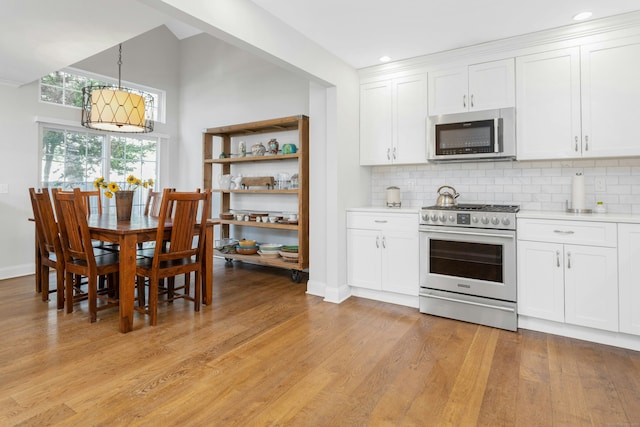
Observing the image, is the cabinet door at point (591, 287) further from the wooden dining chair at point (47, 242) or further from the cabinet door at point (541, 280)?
the wooden dining chair at point (47, 242)

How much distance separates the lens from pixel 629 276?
2451mm

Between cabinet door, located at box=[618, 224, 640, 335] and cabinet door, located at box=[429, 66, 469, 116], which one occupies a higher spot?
cabinet door, located at box=[429, 66, 469, 116]

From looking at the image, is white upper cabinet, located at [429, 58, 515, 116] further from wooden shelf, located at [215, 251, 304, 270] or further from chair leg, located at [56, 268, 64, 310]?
chair leg, located at [56, 268, 64, 310]

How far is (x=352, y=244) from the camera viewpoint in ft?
12.2

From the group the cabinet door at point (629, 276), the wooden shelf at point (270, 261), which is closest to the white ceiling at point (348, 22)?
the cabinet door at point (629, 276)

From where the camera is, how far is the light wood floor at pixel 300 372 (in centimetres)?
175

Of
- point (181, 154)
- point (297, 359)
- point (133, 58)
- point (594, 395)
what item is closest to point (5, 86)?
point (133, 58)

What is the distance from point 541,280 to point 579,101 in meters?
1.46

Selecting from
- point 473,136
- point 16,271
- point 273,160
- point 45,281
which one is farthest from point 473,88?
point 16,271

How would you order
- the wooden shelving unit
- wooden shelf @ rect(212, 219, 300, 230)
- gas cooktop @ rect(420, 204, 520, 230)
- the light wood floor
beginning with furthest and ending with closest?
wooden shelf @ rect(212, 219, 300, 230) → the wooden shelving unit → gas cooktop @ rect(420, 204, 520, 230) → the light wood floor

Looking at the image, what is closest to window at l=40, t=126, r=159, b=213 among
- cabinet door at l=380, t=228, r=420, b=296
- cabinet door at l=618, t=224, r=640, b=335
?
cabinet door at l=380, t=228, r=420, b=296

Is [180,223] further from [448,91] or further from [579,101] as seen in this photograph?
[579,101]

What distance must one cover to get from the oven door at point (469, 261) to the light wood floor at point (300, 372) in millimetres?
305

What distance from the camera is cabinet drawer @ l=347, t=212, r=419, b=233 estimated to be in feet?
11.0
